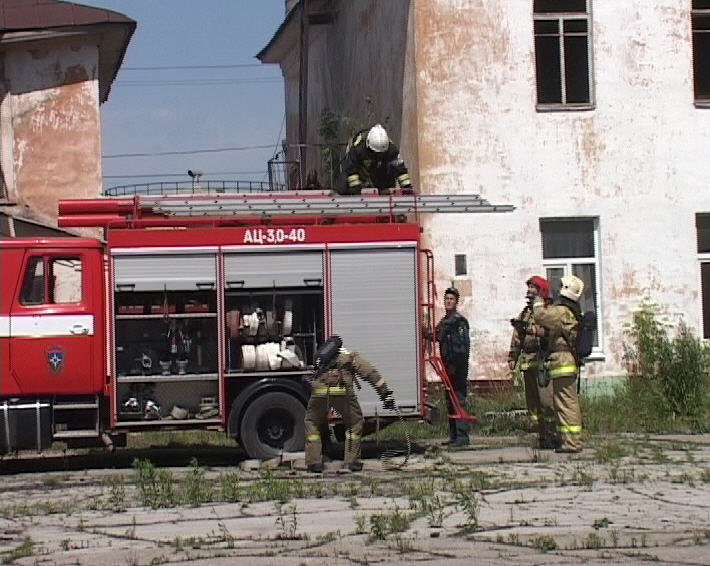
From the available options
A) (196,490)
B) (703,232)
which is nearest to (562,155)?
(703,232)

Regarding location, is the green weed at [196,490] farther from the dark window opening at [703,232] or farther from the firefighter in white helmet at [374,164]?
the dark window opening at [703,232]

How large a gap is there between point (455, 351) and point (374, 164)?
318cm

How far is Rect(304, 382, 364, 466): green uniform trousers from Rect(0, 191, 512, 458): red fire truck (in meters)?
0.62

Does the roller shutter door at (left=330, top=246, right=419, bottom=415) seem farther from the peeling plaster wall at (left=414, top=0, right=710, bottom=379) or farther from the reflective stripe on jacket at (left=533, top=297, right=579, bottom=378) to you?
the peeling plaster wall at (left=414, top=0, right=710, bottom=379)

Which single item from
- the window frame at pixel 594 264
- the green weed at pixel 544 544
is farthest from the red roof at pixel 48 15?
the green weed at pixel 544 544

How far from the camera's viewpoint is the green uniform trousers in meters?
13.6

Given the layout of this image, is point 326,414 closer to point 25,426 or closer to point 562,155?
point 25,426

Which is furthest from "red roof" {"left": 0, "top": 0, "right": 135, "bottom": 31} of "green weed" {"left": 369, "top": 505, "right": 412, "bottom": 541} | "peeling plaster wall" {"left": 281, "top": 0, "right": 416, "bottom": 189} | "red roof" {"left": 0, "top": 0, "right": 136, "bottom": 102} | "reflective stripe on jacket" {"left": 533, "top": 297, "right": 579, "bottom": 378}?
"green weed" {"left": 369, "top": 505, "right": 412, "bottom": 541}

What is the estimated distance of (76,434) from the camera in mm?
14039

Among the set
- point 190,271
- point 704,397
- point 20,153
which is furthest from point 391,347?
point 20,153

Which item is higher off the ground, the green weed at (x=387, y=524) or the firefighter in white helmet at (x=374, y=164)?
the firefighter in white helmet at (x=374, y=164)

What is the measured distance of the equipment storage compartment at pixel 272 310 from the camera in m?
14.3

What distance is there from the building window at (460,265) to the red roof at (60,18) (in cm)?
846

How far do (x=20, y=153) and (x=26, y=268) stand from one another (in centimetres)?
1099
